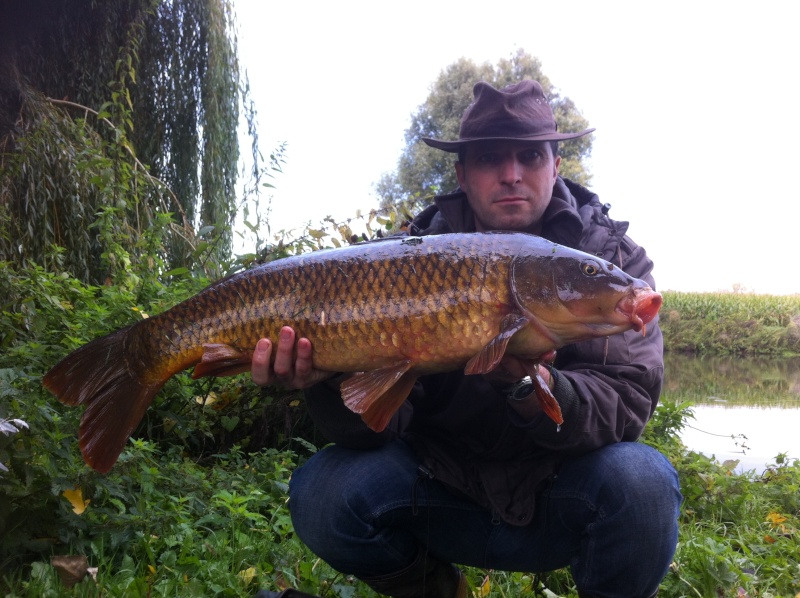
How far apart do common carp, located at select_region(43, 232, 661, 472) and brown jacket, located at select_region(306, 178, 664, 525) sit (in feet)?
0.65

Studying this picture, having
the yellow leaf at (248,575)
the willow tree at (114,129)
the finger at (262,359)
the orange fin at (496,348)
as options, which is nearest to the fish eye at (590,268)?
the orange fin at (496,348)

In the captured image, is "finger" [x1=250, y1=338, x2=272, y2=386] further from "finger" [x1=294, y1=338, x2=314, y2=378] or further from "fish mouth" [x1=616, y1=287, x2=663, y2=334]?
"fish mouth" [x1=616, y1=287, x2=663, y2=334]

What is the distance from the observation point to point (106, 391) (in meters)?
1.62

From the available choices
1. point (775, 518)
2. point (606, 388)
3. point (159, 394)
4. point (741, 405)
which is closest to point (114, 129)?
point (159, 394)

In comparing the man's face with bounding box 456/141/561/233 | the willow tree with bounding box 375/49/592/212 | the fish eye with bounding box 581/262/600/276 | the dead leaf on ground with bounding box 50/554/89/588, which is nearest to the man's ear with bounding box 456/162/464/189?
the man's face with bounding box 456/141/561/233

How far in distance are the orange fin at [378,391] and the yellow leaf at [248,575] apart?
661 millimetres

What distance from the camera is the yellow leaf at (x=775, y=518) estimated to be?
2.76 metres

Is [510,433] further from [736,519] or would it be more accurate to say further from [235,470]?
[736,519]

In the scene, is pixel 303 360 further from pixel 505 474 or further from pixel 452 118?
pixel 452 118

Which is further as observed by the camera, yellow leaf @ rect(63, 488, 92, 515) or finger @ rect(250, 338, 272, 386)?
yellow leaf @ rect(63, 488, 92, 515)

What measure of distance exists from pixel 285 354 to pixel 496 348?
0.46 meters

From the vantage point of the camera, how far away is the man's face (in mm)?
1972

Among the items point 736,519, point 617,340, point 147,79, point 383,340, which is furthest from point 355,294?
point 147,79

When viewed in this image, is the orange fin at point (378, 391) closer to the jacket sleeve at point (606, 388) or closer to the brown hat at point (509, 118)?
the jacket sleeve at point (606, 388)
